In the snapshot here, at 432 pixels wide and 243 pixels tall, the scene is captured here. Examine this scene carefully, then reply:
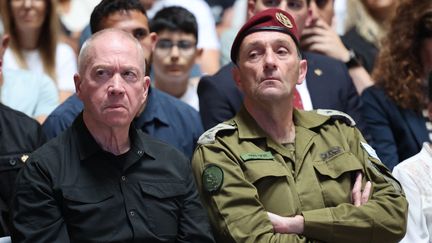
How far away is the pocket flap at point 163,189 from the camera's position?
9.75ft

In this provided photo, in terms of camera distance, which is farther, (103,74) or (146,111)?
(146,111)

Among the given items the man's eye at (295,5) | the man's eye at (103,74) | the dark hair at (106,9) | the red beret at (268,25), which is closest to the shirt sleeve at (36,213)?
the man's eye at (103,74)

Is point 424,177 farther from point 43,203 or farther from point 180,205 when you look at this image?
point 43,203

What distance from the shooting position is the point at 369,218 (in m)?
3.15

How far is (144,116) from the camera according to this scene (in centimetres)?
371

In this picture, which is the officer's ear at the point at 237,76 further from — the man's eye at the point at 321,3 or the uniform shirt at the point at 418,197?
the man's eye at the point at 321,3

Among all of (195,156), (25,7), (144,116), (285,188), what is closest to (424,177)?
(285,188)

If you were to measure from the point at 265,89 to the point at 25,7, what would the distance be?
1.95 meters

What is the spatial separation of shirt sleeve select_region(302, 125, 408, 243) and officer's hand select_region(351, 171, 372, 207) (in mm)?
20

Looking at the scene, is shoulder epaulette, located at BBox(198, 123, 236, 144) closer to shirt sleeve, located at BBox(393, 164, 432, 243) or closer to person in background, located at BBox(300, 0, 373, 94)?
shirt sleeve, located at BBox(393, 164, 432, 243)

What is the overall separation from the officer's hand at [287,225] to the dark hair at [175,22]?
5.99ft

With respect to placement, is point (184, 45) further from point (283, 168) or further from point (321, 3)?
point (283, 168)

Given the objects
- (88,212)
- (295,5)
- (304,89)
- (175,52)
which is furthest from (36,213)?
(175,52)

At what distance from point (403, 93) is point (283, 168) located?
1.21 meters
